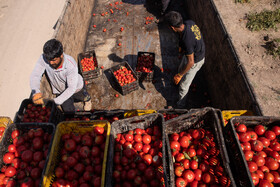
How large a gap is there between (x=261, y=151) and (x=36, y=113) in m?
4.79

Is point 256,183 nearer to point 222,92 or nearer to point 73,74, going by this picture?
point 222,92

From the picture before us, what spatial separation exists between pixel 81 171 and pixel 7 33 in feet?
28.3

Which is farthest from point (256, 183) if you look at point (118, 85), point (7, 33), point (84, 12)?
point (7, 33)

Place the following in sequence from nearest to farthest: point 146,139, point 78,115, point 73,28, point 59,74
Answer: point 146,139
point 59,74
point 78,115
point 73,28

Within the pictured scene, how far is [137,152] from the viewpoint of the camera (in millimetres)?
3430

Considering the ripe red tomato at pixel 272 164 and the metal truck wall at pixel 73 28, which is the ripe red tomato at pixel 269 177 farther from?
the metal truck wall at pixel 73 28

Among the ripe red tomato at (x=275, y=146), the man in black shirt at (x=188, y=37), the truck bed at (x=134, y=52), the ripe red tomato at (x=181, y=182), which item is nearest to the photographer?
the ripe red tomato at (x=181, y=182)

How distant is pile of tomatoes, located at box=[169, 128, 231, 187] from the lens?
306 centimetres

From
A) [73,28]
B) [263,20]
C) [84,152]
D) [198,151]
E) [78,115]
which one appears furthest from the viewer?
[73,28]

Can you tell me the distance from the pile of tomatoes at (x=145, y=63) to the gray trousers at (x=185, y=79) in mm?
1284

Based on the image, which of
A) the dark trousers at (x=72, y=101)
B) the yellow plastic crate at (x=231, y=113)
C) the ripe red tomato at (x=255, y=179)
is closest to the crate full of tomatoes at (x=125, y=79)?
the dark trousers at (x=72, y=101)

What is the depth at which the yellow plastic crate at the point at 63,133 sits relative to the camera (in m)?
2.77

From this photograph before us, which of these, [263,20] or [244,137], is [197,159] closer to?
[244,137]

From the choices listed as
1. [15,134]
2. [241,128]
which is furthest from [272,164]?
[15,134]
